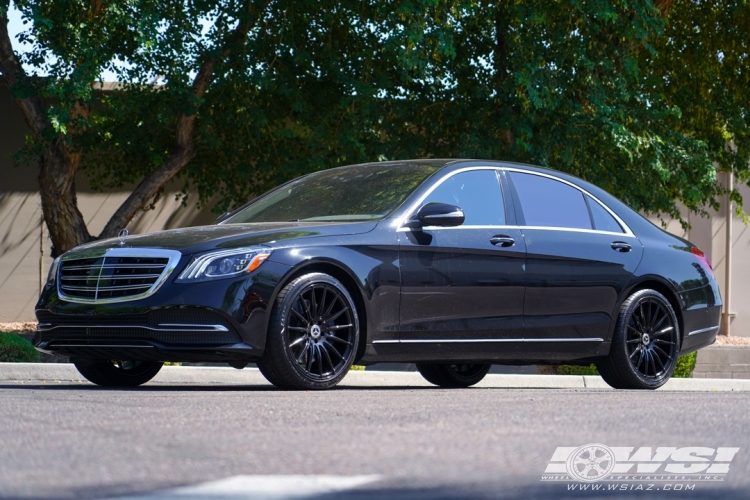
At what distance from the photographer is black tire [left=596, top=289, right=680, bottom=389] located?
911 centimetres

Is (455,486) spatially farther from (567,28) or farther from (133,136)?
(133,136)

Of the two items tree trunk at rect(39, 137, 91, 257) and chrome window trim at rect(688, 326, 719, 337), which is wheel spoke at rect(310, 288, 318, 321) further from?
tree trunk at rect(39, 137, 91, 257)

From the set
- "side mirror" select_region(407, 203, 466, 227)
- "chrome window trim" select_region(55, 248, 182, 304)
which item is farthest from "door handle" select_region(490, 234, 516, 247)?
"chrome window trim" select_region(55, 248, 182, 304)

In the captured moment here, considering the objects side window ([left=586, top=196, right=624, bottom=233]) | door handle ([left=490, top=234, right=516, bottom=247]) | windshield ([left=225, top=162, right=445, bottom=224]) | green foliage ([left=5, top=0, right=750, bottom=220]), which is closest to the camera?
windshield ([left=225, top=162, right=445, bottom=224])

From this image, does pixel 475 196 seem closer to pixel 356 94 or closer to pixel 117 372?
pixel 117 372

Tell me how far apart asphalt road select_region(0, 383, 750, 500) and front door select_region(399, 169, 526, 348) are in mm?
994

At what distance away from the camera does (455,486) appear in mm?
3885

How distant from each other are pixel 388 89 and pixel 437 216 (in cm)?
915

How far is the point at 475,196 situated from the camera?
8.67 meters

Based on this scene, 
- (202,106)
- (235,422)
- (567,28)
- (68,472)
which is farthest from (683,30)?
(68,472)

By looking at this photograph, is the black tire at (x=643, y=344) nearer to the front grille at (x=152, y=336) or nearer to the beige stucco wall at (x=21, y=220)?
the front grille at (x=152, y=336)

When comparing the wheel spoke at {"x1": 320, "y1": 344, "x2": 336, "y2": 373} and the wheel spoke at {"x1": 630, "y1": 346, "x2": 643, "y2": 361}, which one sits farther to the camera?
the wheel spoke at {"x1": 630, "y1": 346, "x2": 643, "y2": 361}

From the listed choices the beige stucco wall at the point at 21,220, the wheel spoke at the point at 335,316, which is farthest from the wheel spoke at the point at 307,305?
the beige stucco wall at the point at 21,220

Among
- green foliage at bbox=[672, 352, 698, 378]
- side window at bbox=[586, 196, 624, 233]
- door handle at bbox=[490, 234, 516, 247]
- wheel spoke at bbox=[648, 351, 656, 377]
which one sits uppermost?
side window at bbox=[586, 196, 624, 233]
